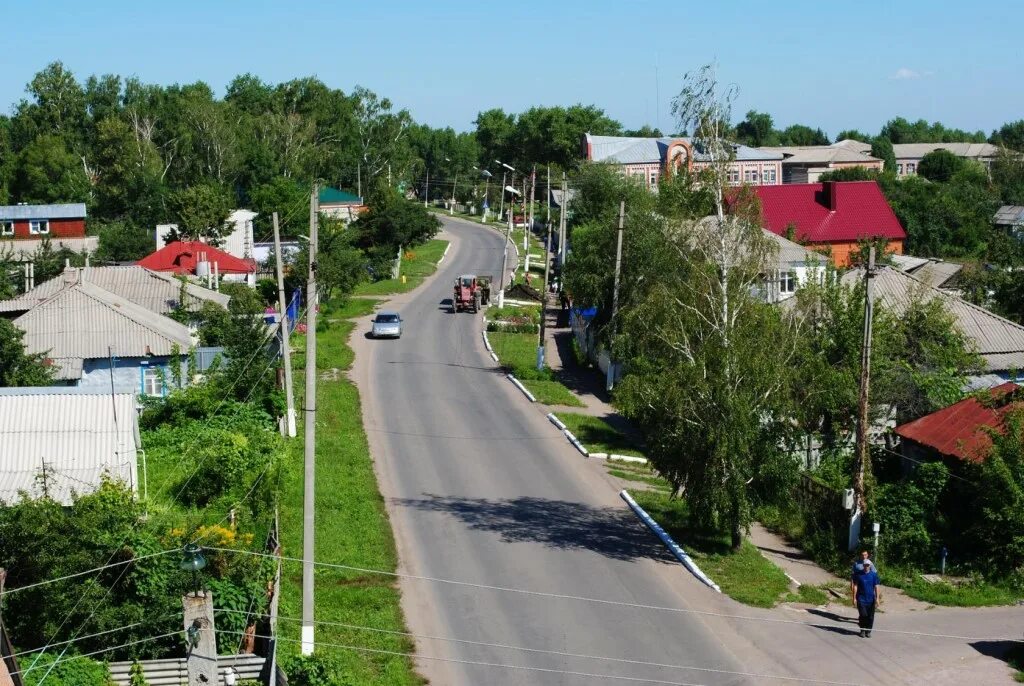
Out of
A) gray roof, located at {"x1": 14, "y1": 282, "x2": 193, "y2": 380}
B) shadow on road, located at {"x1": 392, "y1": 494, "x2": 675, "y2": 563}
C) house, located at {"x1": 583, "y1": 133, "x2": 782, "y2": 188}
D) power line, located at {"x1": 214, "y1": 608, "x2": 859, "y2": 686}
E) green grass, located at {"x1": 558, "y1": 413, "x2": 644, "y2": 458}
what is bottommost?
power line, located at {"x1": 214, "y1": 608, "x2": 859, "y2": 686}

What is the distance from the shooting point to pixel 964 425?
24047 millimetres

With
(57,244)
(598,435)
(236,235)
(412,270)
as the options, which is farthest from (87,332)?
(57,244)

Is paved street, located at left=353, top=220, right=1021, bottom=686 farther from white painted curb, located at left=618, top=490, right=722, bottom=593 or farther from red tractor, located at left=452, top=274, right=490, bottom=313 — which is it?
red tractor, located at left=452, top=274, right=490, bottom=313

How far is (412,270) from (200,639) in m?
51.0

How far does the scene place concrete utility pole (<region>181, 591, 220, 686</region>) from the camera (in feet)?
44.9

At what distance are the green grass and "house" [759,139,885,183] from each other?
294 feet

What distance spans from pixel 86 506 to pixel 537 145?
9843 centimetres

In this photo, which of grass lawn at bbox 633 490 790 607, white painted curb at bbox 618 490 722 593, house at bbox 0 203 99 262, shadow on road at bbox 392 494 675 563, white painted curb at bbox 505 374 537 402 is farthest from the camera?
house at bbox 0 203 99 262

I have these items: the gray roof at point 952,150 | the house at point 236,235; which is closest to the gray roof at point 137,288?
the house at point 236,235

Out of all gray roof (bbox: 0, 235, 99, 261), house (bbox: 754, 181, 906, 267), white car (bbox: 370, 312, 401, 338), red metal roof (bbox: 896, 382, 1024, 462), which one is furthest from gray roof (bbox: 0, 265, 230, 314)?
house (bbox: 754, 181, 906, 267)

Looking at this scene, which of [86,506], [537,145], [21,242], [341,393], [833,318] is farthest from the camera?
[537,145]

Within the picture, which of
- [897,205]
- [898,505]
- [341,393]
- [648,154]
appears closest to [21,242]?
[341,393]

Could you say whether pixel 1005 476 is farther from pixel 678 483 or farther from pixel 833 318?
pixel 833 318

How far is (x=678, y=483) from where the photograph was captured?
21.7m
